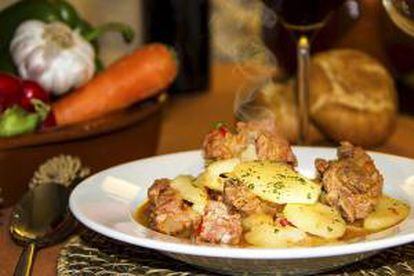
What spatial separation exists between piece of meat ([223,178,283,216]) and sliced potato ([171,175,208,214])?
4 cm

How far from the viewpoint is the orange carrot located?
1.33 m

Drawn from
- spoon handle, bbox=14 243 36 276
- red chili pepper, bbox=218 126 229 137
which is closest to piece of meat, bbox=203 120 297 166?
red chili pepper, bbox=218 126 229 137

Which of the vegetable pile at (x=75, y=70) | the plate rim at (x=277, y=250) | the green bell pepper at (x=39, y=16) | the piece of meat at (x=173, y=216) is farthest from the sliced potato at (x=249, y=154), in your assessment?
the green bell pepper at (x=39, y=16)

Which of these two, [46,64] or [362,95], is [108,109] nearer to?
[46,64]

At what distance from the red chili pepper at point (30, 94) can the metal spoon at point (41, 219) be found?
0.63ft

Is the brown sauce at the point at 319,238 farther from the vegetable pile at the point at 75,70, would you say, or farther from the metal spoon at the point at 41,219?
the vegetable pile at the point at 75,70

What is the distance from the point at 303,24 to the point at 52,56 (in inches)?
15.9

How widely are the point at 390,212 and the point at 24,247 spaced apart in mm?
415

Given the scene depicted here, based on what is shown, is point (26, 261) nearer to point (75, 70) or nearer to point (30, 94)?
point (30, 94)

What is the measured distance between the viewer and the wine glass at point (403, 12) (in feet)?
3.52

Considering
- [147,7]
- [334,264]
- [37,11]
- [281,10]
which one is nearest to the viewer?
[334,264]

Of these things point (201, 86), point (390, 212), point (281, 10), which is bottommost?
point (201, 86)

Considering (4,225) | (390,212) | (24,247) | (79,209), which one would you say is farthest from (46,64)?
(390,212)

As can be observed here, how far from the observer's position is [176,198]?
0.83 meters
